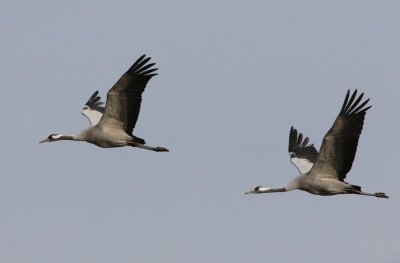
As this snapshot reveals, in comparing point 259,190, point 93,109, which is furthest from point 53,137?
point 259,190

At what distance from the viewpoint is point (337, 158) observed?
24.8 m

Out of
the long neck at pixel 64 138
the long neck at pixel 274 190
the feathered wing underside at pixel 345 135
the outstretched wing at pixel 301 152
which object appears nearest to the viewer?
the feathered wing underside at pixel 345 135

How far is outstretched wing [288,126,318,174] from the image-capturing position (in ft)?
92.3

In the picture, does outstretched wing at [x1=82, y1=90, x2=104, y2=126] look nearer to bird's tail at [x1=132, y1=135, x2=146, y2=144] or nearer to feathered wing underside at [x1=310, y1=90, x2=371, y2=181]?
bird's tail at [x1=132, y1=135, x2=146, y2=144]

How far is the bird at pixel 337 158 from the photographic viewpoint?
2433 cm

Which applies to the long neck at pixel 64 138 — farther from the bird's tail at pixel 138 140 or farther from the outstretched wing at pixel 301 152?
the outstretched wing at pixel 301 152

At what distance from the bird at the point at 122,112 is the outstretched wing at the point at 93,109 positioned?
8.77 feet

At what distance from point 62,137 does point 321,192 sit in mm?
6923

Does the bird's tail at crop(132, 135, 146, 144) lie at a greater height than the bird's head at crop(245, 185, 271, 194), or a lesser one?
greater

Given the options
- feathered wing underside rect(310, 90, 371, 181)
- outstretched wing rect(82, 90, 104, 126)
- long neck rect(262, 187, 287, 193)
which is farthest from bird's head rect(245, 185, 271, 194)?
outstretched wing rect(82, 90, 104, 126)

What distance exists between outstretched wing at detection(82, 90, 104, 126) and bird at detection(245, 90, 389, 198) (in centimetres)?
582

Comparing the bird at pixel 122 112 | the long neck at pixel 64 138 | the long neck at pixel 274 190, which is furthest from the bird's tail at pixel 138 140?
the long neck at pixel 274 190

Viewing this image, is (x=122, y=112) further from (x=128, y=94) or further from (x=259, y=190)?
(x=259, y=190)

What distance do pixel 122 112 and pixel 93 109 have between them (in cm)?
550
